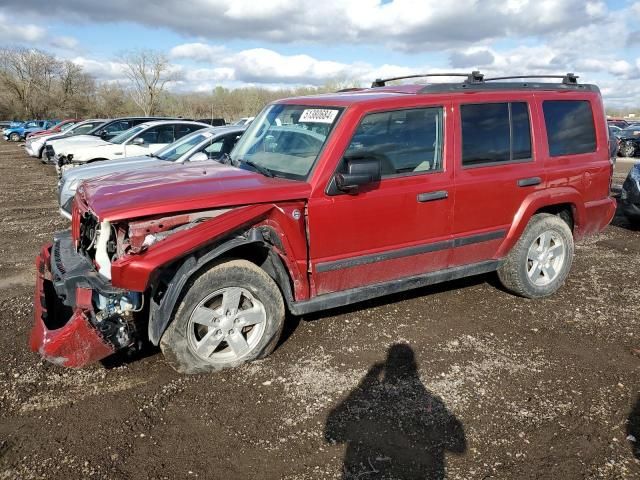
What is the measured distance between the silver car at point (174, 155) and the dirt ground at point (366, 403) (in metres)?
3.94

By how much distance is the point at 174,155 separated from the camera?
28.9 ft

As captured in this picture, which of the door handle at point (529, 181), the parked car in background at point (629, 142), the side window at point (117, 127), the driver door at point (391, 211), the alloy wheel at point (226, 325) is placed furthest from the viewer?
the parked car in background at point (629, 142)

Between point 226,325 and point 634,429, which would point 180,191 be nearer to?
point 226,325

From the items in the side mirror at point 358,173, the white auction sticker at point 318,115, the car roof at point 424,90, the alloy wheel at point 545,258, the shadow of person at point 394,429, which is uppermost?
the car roof at point 424,90

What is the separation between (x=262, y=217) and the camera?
11.8ft

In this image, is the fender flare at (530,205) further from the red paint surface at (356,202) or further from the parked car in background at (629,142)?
the parked car in background at (629,142)

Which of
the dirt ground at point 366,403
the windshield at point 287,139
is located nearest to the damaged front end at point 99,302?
the dirt ground at point 366,403

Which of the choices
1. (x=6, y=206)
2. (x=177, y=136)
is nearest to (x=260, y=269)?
(x=6, y=206)

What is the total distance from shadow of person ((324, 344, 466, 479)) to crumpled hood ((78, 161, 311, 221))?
1471 millimetres

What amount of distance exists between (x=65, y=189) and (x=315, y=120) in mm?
6156

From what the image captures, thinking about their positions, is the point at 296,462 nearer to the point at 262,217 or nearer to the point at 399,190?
the point at 262,217

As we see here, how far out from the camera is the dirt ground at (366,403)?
284 centimetres

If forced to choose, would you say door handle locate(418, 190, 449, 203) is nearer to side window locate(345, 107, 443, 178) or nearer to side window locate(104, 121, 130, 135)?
side window locate(345, 107, 443, 178)

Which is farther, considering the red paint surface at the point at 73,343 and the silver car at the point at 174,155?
the silver car at the point at 174,155
